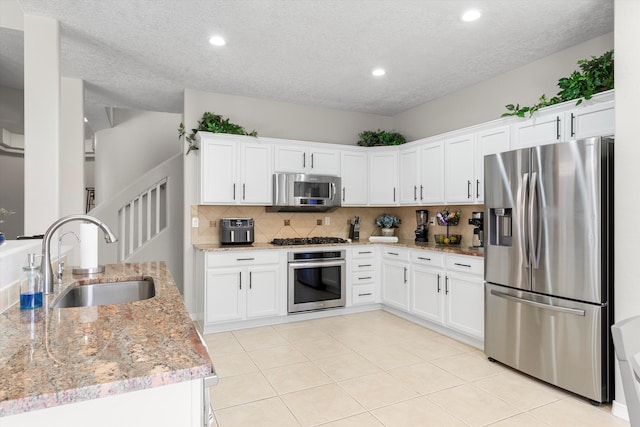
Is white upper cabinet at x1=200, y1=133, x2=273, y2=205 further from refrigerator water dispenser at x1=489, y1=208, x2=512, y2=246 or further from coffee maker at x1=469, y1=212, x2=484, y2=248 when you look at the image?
refrigerator water dispenser at x1=489, y1=208, x2=512, y2=246

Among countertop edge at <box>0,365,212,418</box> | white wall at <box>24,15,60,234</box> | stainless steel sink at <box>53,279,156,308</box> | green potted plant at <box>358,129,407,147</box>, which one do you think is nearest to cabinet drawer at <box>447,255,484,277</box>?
green potted plant at <box>358,129,407,147</box>

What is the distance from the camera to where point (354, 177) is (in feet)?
16.5

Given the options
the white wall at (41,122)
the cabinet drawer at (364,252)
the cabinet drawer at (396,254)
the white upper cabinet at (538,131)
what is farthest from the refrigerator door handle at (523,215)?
the white wall at (41,122)

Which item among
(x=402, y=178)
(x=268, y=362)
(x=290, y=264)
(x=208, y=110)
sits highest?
(x=208, y=110)

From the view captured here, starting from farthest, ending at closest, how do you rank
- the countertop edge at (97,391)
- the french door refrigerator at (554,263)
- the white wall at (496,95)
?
1. the white wall at (496,95)
2. the french door refrigerator at (554,263)
3. the countertop edge at (97,391)

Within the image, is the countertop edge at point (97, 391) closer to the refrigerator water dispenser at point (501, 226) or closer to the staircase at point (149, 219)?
the refrigerator water dispenser at point (501, 226)

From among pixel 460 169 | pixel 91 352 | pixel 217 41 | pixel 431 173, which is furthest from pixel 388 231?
pixel 91 352

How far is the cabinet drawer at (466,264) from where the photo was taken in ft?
11.2

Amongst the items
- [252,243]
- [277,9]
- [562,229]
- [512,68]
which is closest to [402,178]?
[512,68]

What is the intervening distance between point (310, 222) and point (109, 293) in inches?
127

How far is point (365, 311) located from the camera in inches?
188

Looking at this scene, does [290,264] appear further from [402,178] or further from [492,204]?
[492,204]

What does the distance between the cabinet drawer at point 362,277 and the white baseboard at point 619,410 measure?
107 inches

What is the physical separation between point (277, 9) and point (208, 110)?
84.9 inches
